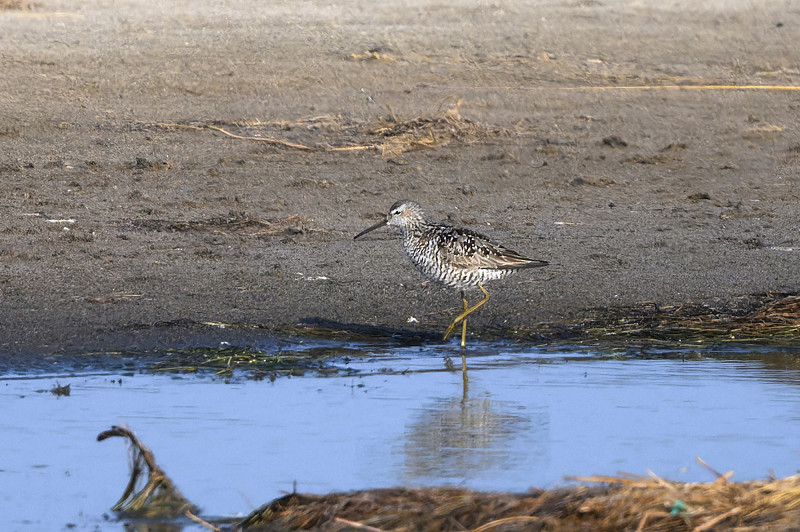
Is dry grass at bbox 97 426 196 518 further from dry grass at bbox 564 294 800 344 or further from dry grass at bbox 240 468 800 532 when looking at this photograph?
dry grass at bbox 564 294 800 344

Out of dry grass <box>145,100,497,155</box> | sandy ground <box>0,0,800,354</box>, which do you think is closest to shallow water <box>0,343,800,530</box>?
sandy ground <box>0,0,800,354</box>

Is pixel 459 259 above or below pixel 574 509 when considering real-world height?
above

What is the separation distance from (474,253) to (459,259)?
0.38ft

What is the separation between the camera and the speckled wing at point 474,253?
29.4ft

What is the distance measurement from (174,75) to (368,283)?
708 centimetres

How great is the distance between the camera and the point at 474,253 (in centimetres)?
899

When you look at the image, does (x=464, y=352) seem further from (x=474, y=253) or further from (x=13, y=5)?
(x=13, y=5)

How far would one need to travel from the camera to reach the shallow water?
5852mm

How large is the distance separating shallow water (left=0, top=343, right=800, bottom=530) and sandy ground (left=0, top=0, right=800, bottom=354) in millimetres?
935

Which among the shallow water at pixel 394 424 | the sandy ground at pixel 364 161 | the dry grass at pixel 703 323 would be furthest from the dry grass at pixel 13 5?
the dry grass at pixel 703 323

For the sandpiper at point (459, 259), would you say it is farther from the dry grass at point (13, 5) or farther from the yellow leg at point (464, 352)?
the dry grass at point (13, 5)

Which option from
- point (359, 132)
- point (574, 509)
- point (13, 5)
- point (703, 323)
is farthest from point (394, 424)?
point (13, 5)

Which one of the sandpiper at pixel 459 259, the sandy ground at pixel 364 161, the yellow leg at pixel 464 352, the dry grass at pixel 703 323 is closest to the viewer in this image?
the yellow leg at pixel 464 352

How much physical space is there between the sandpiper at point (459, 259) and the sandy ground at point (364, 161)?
350 mm
